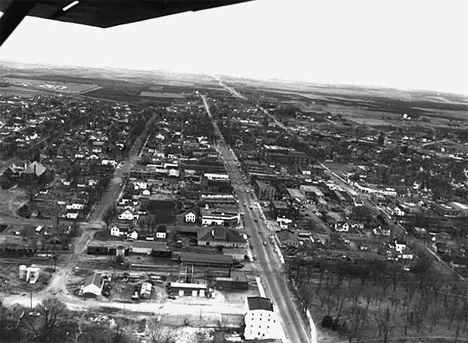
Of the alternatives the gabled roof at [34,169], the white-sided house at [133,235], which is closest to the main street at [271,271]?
the white-sided house at [133,235]

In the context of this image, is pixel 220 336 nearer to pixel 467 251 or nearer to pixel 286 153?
pixel 467 251

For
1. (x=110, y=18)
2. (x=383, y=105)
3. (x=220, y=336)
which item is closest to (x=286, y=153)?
(x=220, y=336)

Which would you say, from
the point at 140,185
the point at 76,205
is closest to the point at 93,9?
the point at 76,205

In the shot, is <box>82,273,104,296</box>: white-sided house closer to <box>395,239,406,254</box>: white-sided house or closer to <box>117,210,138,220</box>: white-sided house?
<box>117,210,138,220</box>: white-sided house

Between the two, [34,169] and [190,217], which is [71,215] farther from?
[34,169]

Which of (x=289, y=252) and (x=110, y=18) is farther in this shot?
(x=289, y=252)

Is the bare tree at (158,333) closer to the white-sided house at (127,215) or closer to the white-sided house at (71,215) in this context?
the white-sided house at (127,215)

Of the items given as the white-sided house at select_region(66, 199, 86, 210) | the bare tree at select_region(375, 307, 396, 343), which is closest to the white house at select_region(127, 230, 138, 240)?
the white-sided house at select_region(66, 199, 86, 210)
